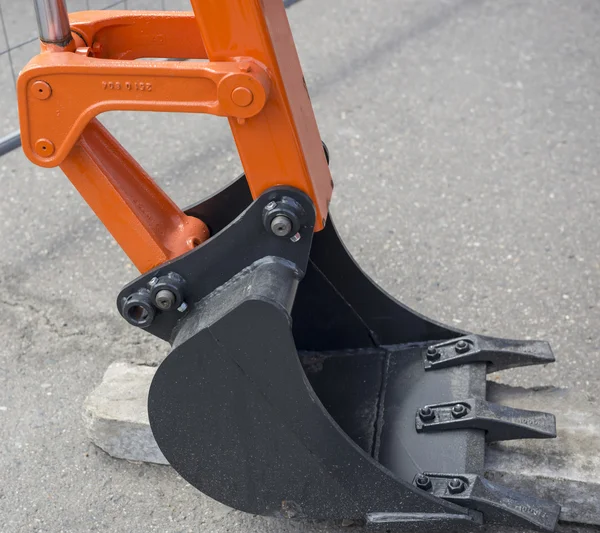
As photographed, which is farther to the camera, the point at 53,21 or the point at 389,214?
the point at 389,214

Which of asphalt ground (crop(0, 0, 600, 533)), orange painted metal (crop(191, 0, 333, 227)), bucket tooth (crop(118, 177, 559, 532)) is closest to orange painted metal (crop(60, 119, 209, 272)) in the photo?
bucket tooth (crop(118, 177, 559, 532))

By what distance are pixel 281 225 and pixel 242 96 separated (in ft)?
0.99

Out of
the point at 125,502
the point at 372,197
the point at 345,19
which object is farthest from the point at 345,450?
the point at 345,19

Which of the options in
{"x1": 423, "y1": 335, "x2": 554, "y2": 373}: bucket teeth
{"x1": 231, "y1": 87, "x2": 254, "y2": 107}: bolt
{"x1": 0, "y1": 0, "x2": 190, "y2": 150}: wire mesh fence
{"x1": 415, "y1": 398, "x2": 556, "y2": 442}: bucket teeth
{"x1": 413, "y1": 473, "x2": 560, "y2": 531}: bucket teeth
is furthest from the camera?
{"x1": 0, "y1": 0, "x2": 190, "y2": 150}: wire mesh fence

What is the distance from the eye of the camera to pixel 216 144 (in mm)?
4133

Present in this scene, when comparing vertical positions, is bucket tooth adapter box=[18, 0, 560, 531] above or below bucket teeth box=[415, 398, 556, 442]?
above

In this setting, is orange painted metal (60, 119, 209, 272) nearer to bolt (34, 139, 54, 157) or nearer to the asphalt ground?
bolt (34, 139, 54, 157)

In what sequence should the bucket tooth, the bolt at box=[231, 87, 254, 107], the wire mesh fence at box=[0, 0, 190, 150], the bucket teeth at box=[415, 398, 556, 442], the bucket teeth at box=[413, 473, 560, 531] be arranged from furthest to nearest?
1. the wire mesh fence at box=[0, 0, 190, 150]
2. the bucket teeth at box=[415, 398, 556, 442]
3. the bucket teeth at box=[413, 473, 560, 531]
4. the bucket tooth
5. the bolt at box=[231, 87, 254, 107]

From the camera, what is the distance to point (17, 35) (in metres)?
4.92

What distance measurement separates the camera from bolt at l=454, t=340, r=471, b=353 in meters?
2.52

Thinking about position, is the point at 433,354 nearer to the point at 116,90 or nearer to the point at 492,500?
the point at 492,500

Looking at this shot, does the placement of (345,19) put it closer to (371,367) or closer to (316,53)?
(316,53)

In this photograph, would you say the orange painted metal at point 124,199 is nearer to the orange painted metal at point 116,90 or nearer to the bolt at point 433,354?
the orange painted metal at point 116,90

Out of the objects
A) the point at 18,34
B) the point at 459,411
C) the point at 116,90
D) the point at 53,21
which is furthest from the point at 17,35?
the point at 459,411
